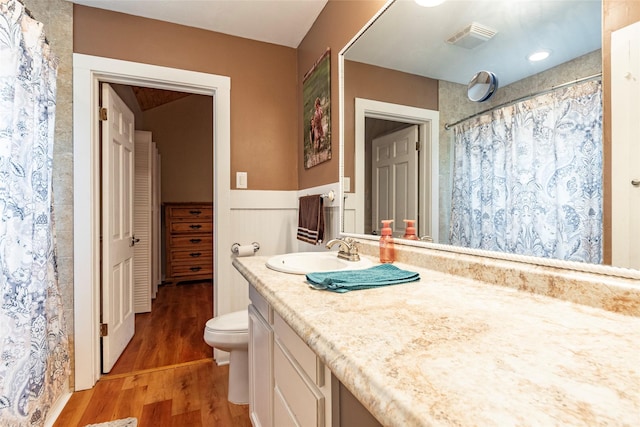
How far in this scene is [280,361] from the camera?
98 centimetres

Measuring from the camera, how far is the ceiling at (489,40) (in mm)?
794

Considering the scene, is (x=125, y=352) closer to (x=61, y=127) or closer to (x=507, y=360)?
(x=61, y=127)

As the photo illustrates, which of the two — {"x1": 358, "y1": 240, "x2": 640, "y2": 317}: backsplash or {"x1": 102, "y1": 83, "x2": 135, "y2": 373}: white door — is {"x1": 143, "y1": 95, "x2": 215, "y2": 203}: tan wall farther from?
{"x1": 358, "y1": 240, "x2": 640, "y2": 317}: backsplash

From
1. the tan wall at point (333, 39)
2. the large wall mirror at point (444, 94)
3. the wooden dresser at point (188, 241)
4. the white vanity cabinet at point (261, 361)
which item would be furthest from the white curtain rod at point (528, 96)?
the wooden dresser at point (188, 241)

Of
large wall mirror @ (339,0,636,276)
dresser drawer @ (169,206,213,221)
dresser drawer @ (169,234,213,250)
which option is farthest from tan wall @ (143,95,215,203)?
large wall mirror @ (339,0,636,276)

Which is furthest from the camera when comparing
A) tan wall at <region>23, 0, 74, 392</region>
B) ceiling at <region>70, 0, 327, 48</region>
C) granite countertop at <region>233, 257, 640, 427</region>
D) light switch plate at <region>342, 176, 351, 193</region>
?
ceiling at <region>70, 0, 327, 48</region>

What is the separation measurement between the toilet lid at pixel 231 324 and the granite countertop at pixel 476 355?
110 cm

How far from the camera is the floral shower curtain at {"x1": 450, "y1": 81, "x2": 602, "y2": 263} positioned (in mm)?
763

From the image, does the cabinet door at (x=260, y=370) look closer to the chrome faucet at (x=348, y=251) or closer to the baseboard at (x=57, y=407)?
the chrome faucet at (x=348, y=251)

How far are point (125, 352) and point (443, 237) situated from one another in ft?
8.07

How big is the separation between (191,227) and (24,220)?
335cm

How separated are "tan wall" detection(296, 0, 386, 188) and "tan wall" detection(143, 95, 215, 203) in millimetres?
3191

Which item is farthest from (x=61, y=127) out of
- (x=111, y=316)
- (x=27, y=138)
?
(x=111, y=316)

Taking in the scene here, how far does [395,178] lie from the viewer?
4.70 ft
